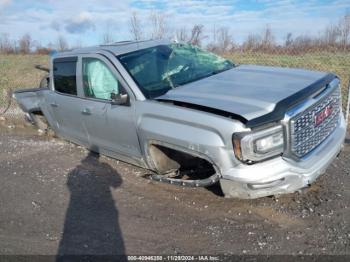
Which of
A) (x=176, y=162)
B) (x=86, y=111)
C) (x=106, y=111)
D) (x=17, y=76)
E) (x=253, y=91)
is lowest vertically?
(x=17, y=76)

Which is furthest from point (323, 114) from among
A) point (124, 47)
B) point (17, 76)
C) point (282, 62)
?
point (17, 76)

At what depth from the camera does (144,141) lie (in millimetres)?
4809

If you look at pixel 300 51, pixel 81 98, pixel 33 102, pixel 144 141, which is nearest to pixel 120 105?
pixel 144 141

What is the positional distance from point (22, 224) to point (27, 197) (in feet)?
2.71

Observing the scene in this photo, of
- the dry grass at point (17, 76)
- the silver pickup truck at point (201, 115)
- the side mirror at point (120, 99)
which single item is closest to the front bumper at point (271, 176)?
the silver pickup truck at point (201, 115)

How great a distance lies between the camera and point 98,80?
569 cm

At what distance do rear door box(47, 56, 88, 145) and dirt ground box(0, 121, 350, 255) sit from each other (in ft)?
2.24

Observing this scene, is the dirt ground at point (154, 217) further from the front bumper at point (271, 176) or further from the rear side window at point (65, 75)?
the rear side window at point (65, 75)

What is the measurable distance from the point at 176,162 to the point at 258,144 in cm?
147

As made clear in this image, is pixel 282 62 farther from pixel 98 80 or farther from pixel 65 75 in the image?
pixel 98 80

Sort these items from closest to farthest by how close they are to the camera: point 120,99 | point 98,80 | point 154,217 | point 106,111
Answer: point 154,217
point 120,99
point 106,111
point 98,80

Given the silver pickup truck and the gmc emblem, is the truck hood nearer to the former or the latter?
the silver pickup truck

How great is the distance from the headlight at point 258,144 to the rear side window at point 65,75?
3149 mm

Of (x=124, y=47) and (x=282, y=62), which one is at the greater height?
(x=124, y=47)
